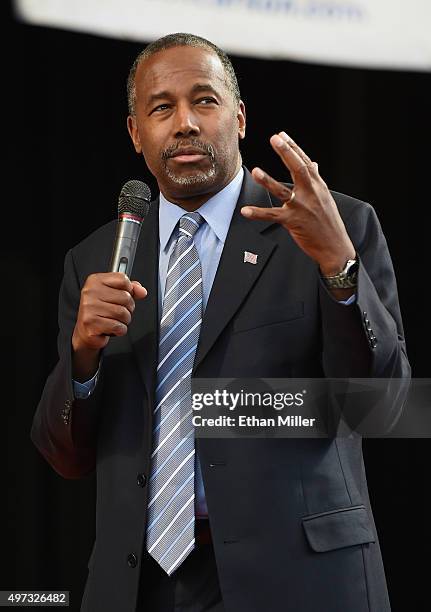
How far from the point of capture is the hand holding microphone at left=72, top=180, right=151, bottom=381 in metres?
1.56

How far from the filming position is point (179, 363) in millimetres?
1712

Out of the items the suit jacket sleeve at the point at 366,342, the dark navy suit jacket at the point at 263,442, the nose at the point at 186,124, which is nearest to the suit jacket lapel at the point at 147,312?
the dark navy suit jacket at the point at 263,442

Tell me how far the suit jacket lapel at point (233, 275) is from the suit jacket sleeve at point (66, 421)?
232 millimetres

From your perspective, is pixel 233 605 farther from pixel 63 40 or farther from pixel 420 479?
pixel 63 40

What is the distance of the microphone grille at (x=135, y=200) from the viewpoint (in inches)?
65.8

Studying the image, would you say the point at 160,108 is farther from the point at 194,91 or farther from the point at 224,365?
the point at 224,365

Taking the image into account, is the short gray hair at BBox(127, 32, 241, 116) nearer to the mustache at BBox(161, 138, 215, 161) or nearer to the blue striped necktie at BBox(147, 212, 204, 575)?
the mustache at BBox(161, 138, 215, 161)

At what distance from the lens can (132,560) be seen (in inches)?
64.7

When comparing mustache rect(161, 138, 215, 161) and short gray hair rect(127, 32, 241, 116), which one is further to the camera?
short gray hair rect(127, 32, 241, 116)

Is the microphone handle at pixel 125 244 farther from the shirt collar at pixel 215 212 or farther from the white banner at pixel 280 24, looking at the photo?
the white banner at pixel 280 24

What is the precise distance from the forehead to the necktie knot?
26 cm

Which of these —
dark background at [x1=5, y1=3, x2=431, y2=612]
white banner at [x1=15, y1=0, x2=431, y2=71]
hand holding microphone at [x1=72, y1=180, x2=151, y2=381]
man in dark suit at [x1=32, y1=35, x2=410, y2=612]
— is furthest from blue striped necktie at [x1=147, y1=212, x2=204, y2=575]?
white banner at [x1=15, y1=0, x2=431, y2=71]

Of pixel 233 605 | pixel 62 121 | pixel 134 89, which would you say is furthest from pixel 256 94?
pixel 233 605

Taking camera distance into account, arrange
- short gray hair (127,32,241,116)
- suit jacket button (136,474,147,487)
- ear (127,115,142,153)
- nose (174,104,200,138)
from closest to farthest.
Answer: suit jacket button (136,474,147,487), nose (174,104,200,138), short gray hair (127,32,241,116), ear (127,115,142,153)
